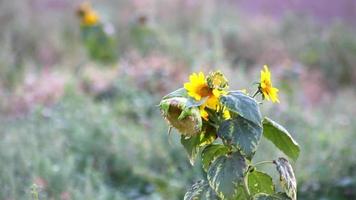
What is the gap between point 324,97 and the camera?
21.7 ft

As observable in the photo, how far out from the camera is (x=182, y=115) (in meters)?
1.85

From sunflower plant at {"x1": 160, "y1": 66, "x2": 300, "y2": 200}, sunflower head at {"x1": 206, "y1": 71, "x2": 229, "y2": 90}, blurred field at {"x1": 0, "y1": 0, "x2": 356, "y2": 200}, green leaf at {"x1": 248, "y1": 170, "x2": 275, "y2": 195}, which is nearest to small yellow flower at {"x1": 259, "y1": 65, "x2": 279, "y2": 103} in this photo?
sunflower plant at {"x1": 160, "y1": 66, "x2": 300, "y2": 200}

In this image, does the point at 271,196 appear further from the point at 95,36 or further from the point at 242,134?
the point at 95,36

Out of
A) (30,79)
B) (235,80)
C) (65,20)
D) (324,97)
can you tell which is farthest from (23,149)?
(65,20)

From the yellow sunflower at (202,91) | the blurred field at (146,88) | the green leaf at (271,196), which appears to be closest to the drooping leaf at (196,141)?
the yellow sunflower at (202,91)

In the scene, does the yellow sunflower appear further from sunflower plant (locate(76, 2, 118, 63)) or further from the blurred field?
sunflower plant (locate(76, 2, 118, 63))

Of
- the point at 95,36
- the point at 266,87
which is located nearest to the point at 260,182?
the point at 266,87

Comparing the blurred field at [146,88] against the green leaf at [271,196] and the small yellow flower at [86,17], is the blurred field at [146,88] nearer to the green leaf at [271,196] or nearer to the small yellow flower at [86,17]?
the small yellow flower at [86,17]

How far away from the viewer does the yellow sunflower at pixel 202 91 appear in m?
1.95

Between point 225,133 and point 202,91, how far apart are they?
0.13 metres

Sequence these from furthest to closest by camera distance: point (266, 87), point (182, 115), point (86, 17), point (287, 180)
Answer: point (86, 17) → point (266, 87) → point (287, 180) → point (182, 115)

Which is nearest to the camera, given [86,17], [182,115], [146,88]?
[182,115]

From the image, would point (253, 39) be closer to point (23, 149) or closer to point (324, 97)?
point (324, 97)

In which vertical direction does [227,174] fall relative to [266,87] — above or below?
below
